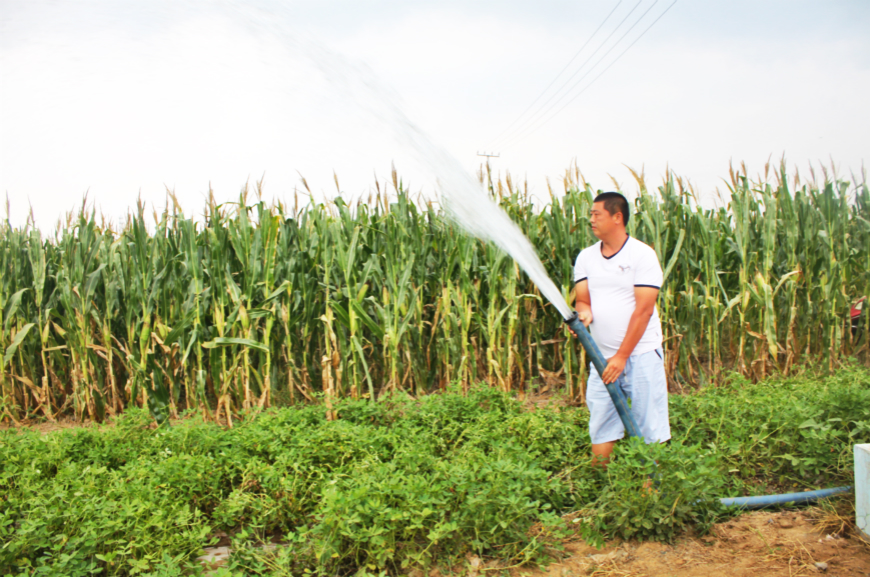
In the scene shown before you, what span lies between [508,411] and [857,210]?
18.8 feet

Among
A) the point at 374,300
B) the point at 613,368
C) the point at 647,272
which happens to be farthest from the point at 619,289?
the point at 374,300

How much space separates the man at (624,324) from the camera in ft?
10.3

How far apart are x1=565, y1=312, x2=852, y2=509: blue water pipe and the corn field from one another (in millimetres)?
2755

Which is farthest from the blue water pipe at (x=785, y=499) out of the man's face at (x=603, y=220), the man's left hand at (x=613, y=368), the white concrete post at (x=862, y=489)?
the man's face at (x=603, y=220)

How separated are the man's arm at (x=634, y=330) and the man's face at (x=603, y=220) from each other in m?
0.39

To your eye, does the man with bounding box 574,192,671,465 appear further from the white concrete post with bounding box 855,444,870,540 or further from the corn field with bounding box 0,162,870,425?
the corn field with bounding box 0,162,870,425

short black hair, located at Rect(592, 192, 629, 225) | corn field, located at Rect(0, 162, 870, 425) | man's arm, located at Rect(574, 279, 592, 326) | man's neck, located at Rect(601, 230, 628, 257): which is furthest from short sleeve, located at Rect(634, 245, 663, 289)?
corn field, located at Rect(0, 162, 870, 425)

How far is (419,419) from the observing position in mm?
4535

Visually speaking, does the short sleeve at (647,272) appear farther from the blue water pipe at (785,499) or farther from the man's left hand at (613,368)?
the blue water pipe at (785,499)

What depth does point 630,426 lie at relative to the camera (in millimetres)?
3148

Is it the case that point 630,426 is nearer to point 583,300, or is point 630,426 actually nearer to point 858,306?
point 583,300

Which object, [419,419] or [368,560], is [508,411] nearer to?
[419,419]

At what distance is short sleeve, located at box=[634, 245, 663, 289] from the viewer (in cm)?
314

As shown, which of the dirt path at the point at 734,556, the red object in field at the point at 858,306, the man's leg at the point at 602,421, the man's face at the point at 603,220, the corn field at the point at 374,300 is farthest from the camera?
the red object in field at the point at 858,306
